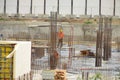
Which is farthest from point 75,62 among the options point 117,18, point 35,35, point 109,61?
point 117,18

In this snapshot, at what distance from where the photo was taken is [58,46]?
768 inches

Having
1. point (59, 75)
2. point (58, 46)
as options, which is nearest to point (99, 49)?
point (58, 46)

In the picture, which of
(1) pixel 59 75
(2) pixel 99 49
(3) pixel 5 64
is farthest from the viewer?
(2) pixel 99 49

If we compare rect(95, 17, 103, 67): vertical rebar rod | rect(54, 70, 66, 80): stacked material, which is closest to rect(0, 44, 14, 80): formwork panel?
rect(54, 70, 66, 80): stacked material

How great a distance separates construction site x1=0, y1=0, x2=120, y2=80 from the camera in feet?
28.6

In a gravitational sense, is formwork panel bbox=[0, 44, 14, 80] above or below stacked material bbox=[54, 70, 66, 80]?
above

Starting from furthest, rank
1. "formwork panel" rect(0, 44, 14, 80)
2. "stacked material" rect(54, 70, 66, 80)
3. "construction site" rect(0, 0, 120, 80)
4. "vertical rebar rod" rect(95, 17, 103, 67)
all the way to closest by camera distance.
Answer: "vertical rebar rod" rect(95, 17, 103, 67) → "stacked material" rect(54, 70, 66, 80) → "construction site" rect(0, 0, 120, 80) → "formwork panel" rect(0, 44, 14, 80)

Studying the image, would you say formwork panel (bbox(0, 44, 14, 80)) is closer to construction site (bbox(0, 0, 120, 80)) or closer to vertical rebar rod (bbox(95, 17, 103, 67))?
construction site (bbox(0, 0, 120, 80))

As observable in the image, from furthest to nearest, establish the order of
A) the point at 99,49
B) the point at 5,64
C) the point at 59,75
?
the point at 99,49
the point at 59,75
the point at 5,64

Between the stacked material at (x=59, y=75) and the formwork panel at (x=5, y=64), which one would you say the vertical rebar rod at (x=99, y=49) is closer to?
the stacked material at (x=59, y=75)

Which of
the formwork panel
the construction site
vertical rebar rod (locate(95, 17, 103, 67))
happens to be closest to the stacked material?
the construction site

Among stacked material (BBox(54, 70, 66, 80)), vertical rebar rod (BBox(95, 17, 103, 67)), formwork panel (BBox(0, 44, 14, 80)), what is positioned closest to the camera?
formwork panel (BBox(0, 44, 14, 80))

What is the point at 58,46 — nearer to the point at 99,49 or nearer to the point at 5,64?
the point at 99,49

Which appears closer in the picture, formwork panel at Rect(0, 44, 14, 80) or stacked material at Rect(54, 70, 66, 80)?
formwork panel at Rect(0, 44, 14, 80)
